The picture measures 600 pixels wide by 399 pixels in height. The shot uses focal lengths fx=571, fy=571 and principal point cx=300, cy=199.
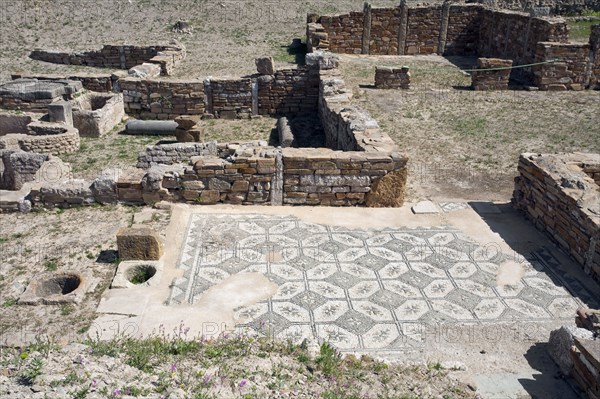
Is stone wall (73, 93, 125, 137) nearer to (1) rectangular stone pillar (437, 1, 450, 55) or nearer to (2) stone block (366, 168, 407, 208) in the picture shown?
(2) stone block (366, 168, 407, 208)

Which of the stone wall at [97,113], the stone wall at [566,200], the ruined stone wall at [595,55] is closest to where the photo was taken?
the stone wall at [566,200]

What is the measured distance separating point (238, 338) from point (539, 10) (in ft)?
62.5


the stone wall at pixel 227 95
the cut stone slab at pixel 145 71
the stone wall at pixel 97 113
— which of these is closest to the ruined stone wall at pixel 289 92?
the stone wall at pixel 227 95

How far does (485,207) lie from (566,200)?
176 centimetres

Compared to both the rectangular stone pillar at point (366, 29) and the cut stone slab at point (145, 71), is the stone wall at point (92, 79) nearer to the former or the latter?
the cut stone slab at point (145, 71)

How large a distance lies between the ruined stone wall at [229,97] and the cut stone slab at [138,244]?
9.05m

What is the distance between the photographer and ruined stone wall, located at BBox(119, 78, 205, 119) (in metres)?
15.7

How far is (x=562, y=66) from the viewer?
17922 millimetres

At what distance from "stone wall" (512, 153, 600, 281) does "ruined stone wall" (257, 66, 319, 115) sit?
26.8ft

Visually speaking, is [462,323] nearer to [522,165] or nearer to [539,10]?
[522,165]

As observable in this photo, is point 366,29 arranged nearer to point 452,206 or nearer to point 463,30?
point 463,30

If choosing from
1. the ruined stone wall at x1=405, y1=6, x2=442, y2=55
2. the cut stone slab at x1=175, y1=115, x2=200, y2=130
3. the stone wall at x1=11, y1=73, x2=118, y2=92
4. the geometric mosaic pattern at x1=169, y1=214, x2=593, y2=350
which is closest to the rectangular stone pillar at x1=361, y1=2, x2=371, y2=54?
the ruined stone wall at x1=405, y1=6, x2=442, y2=55

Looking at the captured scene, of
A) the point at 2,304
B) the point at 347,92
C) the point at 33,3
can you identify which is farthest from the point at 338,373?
the point at 33,3

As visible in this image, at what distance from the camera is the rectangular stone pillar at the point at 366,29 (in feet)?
75.7
